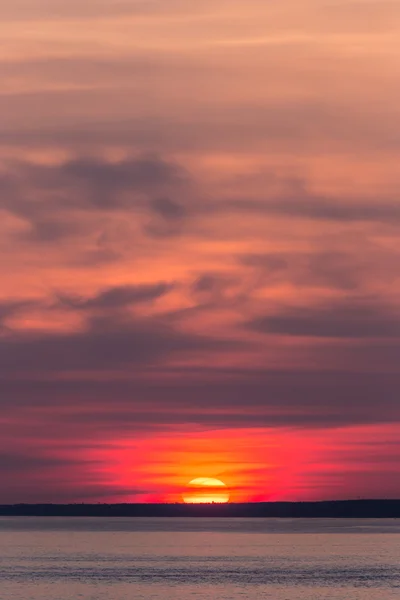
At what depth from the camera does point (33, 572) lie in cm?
14700

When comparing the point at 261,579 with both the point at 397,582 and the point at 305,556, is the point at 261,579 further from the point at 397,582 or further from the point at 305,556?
the point at 305,556

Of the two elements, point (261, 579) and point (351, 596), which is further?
point (261, 579)

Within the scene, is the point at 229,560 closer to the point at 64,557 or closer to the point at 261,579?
the point at 64,557

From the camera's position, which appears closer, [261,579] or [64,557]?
[261,579]

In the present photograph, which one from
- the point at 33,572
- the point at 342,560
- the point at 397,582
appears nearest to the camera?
the point at 397,582

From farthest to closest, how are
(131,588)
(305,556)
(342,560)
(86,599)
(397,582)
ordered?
(305,556) → (342,560) → (397,582) → (131,588) → (86,599)

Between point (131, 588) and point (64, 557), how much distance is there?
64729 mm

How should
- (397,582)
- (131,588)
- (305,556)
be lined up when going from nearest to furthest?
(131,588), (397,582), (305,556)

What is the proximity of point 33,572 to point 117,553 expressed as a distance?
53178 millimetres

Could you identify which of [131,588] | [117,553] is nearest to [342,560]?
[117,553]

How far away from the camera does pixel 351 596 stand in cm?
11488

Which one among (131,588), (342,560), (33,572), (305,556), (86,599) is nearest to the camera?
(86,599)

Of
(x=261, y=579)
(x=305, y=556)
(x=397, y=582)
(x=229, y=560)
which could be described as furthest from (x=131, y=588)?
(x=305, y=556)

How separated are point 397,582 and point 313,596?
2156 centimetres
